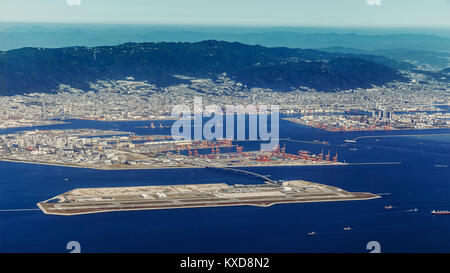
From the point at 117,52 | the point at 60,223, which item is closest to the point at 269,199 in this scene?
the point at 60,223

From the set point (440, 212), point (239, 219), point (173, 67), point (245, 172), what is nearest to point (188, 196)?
point (239, 219)

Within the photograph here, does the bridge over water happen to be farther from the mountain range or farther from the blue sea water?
the mountain range
